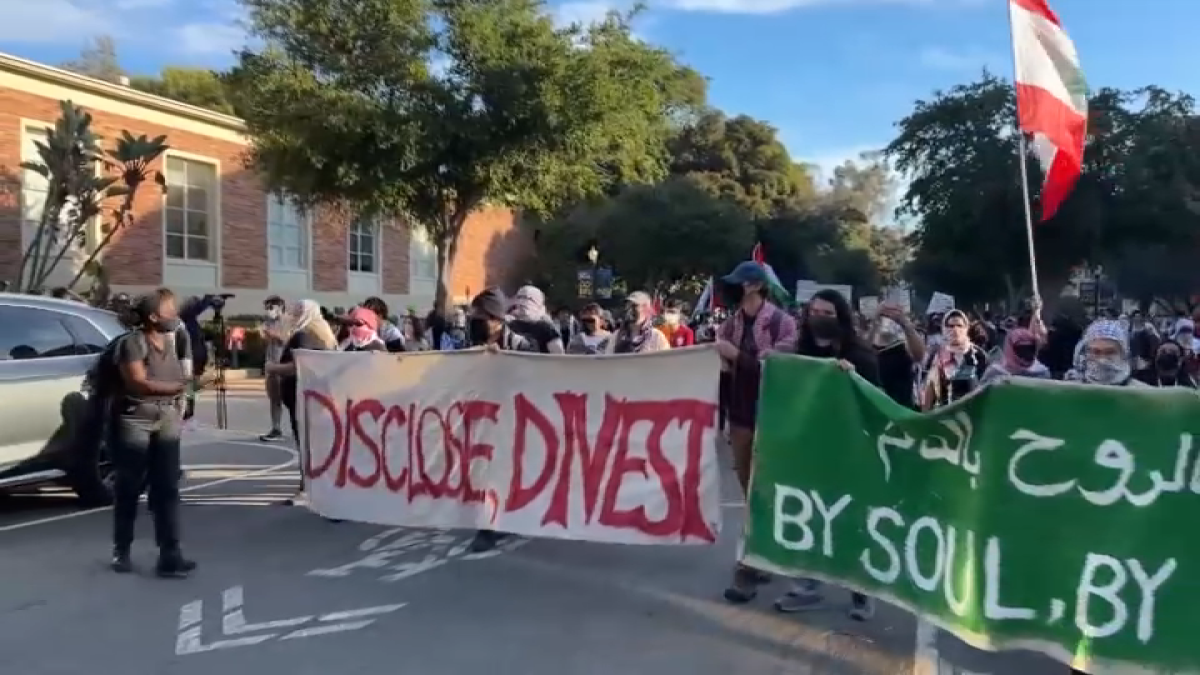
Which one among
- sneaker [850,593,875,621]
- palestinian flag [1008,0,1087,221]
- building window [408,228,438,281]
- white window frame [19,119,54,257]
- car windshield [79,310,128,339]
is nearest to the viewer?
sneaker [850,593,875,621]

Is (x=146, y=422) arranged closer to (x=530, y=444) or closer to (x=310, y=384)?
(x=310, y=384)

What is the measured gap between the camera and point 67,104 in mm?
22125

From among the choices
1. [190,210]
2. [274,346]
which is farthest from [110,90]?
[274,346]

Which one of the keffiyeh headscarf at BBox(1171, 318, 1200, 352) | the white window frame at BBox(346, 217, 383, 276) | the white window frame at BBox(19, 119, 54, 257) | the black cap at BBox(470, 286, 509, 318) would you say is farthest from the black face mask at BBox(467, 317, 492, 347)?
the white window frame at BBox(346, 217, 383, 276)

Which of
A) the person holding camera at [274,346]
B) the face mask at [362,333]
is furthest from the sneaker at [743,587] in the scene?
the person holding camera at [274,346]

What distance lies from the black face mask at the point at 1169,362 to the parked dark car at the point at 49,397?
10450mm

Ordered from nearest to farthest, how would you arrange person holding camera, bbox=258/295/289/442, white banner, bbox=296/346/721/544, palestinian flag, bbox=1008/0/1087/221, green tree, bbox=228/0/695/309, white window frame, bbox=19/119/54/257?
white banner, bbox=296/346/721/544 → palestinian flag, bbox=1008/0/1087/221 → person holding camera, bbox=258/295/289/442 → green tree, bbox=228/0/695/309 → white window frame, bbox=19/119/54/257

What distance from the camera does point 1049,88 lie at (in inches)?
328

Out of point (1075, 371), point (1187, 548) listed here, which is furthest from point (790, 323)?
point (1187, 548)

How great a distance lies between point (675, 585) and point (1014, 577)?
95.8 inches

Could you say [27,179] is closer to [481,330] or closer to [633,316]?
[633,316]

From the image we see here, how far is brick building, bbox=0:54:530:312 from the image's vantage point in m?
24.8

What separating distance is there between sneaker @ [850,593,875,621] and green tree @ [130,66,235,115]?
38.7m

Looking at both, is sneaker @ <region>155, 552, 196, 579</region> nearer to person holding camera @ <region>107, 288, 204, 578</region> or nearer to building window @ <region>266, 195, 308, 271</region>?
person holding camera @ <region>107, 288, 204, 578</region>
